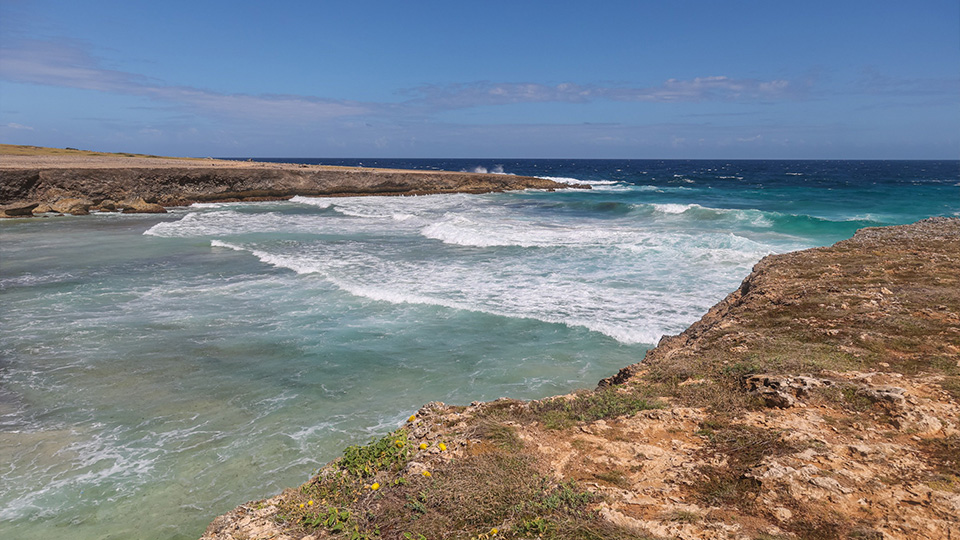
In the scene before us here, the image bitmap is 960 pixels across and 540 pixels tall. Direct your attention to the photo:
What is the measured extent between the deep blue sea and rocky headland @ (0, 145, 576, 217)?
11.8m

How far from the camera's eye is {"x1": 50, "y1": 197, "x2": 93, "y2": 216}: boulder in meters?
31.8

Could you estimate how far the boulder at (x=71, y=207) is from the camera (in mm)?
31797

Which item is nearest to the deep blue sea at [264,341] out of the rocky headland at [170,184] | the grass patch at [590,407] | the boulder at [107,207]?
the grass patch at [590,407]

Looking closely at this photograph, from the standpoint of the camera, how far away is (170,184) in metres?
40.1

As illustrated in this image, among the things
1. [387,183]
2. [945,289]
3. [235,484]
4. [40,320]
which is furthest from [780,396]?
[387,183]

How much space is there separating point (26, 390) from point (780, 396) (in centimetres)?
1031

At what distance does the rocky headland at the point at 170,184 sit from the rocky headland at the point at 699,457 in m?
36.9

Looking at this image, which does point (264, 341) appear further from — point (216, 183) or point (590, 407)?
point (216, 183)

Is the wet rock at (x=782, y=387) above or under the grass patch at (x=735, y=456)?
above

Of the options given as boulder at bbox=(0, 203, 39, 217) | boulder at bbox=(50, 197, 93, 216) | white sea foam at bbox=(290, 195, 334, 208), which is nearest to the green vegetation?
boulder at bbox=(50, 197, 93, 216)

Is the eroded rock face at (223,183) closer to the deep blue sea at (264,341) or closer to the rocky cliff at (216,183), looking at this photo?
the rocky cliff at (216,183)

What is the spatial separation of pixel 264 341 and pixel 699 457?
8.75m

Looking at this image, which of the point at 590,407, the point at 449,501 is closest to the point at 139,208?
the point at 590,407

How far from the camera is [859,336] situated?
18.4ft
